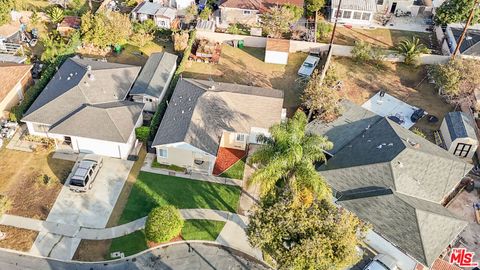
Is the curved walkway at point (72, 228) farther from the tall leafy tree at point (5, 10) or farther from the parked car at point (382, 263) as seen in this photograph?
the tall leafy tree at point (5, 10)

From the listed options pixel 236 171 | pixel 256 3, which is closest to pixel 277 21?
pixel 256 3

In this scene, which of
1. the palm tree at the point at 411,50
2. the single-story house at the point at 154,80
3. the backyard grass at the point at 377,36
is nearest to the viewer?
the single-story house at the point at 154,80

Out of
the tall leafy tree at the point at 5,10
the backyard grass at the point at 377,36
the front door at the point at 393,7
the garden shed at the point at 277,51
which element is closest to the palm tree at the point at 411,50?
the backyard grass at the point at 377,36

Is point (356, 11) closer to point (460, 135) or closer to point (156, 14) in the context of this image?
point (460, 135)

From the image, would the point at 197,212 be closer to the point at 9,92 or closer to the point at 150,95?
the point at 150,95

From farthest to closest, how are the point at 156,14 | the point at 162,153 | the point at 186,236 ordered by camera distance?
the point at 156,14 < the point at 162,153 < the point at 186,236

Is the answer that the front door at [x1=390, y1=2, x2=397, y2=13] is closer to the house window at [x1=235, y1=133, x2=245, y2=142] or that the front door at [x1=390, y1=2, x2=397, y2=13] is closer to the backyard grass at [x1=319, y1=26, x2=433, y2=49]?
the backyard grass at [x1=319, y1=26, x2=433, y2=49]
